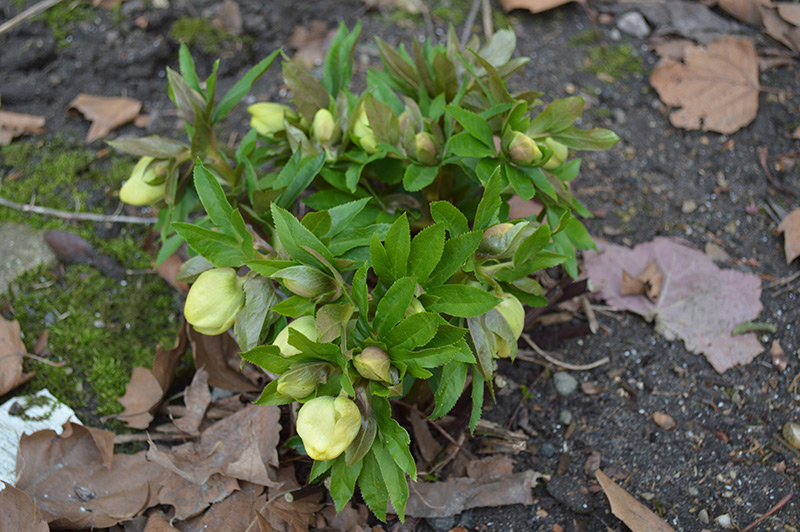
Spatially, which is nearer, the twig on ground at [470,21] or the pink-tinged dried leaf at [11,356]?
the pink-tinged dried leaf at [11,356]

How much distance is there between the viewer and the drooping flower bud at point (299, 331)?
120 centimetres

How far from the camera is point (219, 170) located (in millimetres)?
1615

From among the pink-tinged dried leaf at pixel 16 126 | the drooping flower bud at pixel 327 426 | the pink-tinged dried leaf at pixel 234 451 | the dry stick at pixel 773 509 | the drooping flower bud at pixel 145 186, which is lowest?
the dry stick at pixel 773 509

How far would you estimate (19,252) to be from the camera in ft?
6.76

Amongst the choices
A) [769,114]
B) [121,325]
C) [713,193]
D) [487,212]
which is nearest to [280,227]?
[487,212]

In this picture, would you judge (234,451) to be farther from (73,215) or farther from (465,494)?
(73,215)

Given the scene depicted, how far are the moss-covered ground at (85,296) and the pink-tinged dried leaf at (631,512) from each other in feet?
4.19

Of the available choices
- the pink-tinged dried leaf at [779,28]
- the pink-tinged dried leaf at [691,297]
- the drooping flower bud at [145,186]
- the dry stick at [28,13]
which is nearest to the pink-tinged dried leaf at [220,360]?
the drooping flower bud at [145,186]

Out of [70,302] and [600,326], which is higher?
[70,302]

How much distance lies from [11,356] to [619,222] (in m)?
1.87

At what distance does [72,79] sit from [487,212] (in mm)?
1945

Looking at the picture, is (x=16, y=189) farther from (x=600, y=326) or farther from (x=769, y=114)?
(x=769, y=114)

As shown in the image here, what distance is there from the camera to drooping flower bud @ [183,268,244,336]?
1.28 meters

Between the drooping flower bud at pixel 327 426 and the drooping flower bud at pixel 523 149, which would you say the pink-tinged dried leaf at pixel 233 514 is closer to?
the drooping flower bud at pixel 327 426
